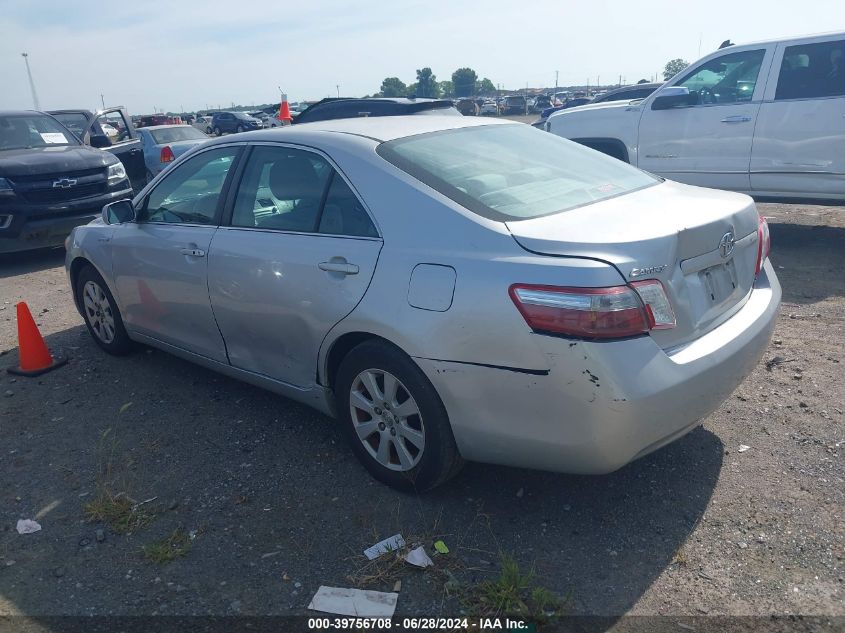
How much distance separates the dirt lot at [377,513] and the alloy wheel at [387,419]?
22cm

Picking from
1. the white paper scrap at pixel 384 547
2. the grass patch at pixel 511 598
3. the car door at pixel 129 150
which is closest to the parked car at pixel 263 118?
the car door at pixel 129 150

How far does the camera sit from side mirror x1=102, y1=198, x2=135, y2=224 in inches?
191

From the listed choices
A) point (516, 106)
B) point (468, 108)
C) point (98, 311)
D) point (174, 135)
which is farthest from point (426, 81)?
point (98, 311)

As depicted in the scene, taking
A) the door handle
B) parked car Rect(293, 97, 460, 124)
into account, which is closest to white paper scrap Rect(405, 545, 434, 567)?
the door handle

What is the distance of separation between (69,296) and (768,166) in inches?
289

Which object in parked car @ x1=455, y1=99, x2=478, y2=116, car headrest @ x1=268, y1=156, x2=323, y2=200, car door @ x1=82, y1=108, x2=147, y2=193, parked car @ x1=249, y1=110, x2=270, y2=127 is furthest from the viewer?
parked car @ x1=249, y1=110, x2=270, y2=127

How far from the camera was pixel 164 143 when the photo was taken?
580 inches

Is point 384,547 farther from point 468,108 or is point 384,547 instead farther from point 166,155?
point 468,108

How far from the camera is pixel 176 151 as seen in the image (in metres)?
14.0

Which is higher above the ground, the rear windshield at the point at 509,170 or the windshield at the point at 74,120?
the windshield at the point at 74,120

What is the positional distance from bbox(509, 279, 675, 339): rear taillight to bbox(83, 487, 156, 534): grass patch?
2037 millimetres

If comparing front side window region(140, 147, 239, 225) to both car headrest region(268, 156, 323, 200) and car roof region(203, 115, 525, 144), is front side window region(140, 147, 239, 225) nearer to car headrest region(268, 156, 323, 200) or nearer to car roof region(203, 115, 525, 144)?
car roof region(203, 115, 525, 144)

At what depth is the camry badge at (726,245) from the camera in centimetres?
316

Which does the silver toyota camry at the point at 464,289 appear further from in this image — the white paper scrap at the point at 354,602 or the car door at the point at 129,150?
the car door at the point at 129,150
